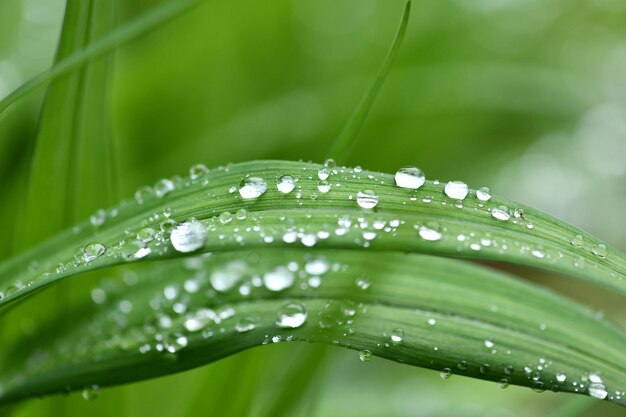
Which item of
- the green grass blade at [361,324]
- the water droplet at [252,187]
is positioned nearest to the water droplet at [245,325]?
the green grass blade at [361,324]

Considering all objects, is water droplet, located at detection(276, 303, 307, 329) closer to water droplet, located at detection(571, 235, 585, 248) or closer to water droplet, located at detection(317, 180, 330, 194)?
water droplet, located at detection(317, 180, 330, 194)

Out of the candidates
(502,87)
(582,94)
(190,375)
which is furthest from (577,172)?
(190,375)

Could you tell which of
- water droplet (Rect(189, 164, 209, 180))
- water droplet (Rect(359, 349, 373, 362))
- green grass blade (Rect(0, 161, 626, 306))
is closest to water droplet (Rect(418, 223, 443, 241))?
green grass blade (Rect(0, 161, 626, 306))

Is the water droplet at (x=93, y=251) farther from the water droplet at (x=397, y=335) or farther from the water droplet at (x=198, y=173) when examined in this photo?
the water droplet at (x=397, y=335)

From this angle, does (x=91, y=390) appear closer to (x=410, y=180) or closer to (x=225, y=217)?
(x=225, y=217)

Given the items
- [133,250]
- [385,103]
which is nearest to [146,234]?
[133,250]
